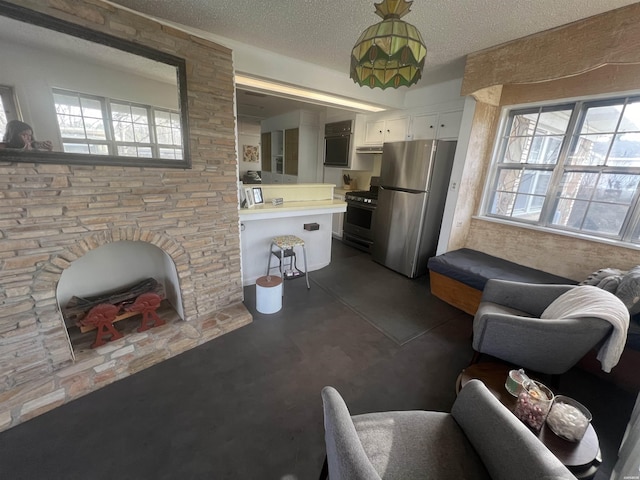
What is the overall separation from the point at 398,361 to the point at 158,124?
8.71 ft

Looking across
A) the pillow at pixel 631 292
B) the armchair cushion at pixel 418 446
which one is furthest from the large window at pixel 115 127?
the pillow at pixel 631 292

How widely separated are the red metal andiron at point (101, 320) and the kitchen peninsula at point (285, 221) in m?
1.31

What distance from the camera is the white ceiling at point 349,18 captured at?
1.73m

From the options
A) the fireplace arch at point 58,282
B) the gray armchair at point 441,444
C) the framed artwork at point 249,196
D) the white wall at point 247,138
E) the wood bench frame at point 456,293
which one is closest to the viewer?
the gray armchair at point 441,444

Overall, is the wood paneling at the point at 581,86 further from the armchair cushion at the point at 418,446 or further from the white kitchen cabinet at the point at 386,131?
the armchair cushion at the point at 418,446

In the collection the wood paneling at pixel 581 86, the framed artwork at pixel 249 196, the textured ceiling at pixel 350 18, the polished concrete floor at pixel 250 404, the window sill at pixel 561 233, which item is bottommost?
the polished concrete floor at pixel 250 404

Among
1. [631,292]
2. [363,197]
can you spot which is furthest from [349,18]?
[631,292]

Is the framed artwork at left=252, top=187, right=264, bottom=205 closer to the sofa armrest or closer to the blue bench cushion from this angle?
the blue bench cushion

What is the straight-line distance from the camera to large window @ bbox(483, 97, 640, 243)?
2207 mm

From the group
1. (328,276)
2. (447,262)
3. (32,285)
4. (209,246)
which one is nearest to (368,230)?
(328,276)

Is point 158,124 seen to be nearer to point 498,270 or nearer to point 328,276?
point 328,276

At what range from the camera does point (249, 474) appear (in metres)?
1.28

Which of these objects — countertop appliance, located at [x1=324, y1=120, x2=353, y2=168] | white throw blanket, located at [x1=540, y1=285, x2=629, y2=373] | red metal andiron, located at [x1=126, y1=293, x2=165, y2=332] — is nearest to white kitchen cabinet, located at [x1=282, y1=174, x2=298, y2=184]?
countertop appliance, located at [x1=324, y1=120, x2=353, y2=168]

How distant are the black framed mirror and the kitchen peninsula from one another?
1.02 m
